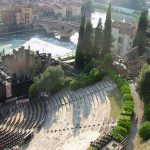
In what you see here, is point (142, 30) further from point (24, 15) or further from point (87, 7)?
point (87, 7)

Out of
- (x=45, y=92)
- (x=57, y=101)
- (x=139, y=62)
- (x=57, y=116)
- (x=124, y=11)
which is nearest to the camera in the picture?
(x=57, y=116)

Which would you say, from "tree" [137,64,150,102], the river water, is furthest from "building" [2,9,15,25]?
"tree" [137,64,150,102]

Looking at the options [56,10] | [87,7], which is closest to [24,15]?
[56,10]

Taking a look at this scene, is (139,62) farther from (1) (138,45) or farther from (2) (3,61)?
(2) (3,61)

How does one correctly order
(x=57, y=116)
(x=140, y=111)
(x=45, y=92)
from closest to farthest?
(x=140, y=111)
(x=57, y=116)
(x=45, y=92)

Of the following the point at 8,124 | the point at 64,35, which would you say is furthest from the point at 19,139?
the point at 64,35

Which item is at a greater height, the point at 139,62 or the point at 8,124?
the point at 139,62

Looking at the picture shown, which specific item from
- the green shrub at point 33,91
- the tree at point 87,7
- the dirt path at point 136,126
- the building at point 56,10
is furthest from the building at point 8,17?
the dirt path at point 136,126

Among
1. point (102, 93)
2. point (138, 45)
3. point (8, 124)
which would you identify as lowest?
point (8, 124)
